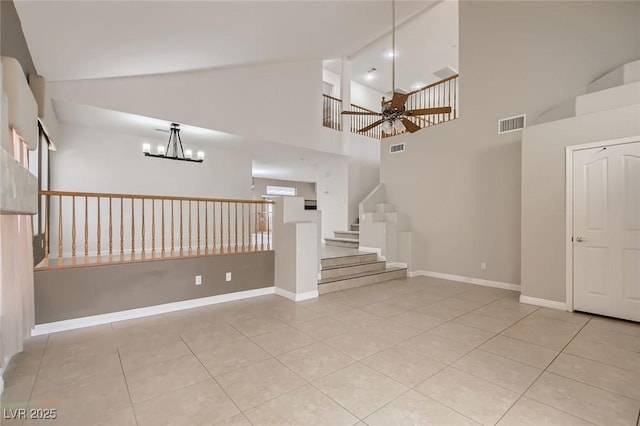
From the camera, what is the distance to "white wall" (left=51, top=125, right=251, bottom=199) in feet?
18.2

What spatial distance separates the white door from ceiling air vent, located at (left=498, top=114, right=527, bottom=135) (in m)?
1.40

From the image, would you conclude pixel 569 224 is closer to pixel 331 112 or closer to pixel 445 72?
pixel 331 112

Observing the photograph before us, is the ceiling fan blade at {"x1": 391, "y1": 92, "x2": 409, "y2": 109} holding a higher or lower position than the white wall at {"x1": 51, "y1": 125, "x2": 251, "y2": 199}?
higher

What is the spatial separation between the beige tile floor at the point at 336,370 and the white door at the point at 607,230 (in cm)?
33

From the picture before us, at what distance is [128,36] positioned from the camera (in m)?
3.26

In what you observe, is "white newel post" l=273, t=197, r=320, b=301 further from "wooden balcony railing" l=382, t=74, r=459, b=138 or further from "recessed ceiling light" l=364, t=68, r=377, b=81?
"recessed ceiling light" l=364, t=68, r=377, b=81

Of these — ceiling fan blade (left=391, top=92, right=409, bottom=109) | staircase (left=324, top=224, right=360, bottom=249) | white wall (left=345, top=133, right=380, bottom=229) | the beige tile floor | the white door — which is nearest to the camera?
the beige tile floor

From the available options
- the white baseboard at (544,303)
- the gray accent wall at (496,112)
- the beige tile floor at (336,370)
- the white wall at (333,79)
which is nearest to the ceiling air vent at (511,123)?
the gray accent wall at (496,112)

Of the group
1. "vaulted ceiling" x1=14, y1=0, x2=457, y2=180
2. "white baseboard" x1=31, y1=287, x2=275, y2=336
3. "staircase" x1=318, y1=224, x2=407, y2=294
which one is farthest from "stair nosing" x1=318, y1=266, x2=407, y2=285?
"vaulted ceiling" x1=14, y1=0, x2=457, y2=180

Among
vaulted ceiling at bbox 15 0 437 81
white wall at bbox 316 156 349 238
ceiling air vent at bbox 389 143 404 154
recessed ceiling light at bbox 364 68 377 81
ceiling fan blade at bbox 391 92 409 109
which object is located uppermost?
recessed ceiling light at bbox 364 68 377 81

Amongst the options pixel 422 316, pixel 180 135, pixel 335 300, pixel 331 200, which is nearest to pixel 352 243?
pixel 331 200

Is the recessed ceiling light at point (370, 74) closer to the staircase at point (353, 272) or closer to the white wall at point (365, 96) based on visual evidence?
the white wall at point (365, 96)

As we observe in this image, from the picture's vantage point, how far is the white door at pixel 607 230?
11.5 feet

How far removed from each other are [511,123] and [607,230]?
2.43 metres
